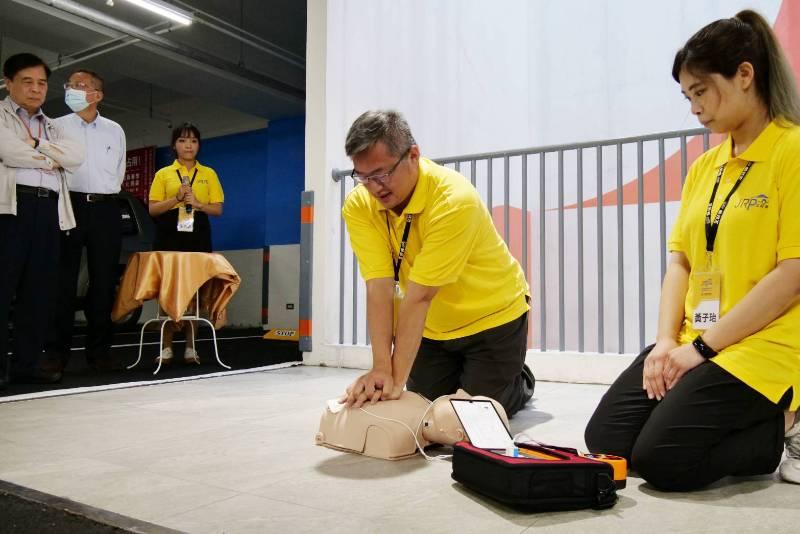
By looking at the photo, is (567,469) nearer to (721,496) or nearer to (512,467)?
(512,467)

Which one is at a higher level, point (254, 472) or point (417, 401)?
point (417, 401)

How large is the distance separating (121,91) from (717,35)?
8.75 meters

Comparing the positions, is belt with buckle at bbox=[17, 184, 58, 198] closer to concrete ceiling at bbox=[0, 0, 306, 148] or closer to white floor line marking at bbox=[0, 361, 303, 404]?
white floor line marking at bbox=[0, 361, 303, 404]

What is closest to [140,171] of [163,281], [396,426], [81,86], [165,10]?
[165,10]

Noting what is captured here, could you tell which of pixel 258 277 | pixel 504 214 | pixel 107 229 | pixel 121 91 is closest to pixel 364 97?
pixel 504 214

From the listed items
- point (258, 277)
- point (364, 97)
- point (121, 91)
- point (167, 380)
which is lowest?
point (167, 380)

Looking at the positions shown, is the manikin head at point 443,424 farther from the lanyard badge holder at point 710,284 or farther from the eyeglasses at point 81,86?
the eyeglasses at point 81,86

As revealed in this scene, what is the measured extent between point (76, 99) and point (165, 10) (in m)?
2.69

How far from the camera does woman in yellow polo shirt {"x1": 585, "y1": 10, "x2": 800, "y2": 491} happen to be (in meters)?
1.23

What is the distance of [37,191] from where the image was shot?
8.98 feet

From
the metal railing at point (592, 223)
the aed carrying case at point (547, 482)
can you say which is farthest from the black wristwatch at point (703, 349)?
the metal railing at point (592, 223)

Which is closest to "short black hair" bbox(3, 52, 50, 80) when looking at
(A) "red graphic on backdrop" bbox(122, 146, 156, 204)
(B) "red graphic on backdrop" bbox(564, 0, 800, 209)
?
(B) "red graphic on backdrop" bbox(564, 0, 800, 209)

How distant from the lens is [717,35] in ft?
4.10

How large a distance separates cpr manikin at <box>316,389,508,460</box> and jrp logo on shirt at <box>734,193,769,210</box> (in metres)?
0.68
